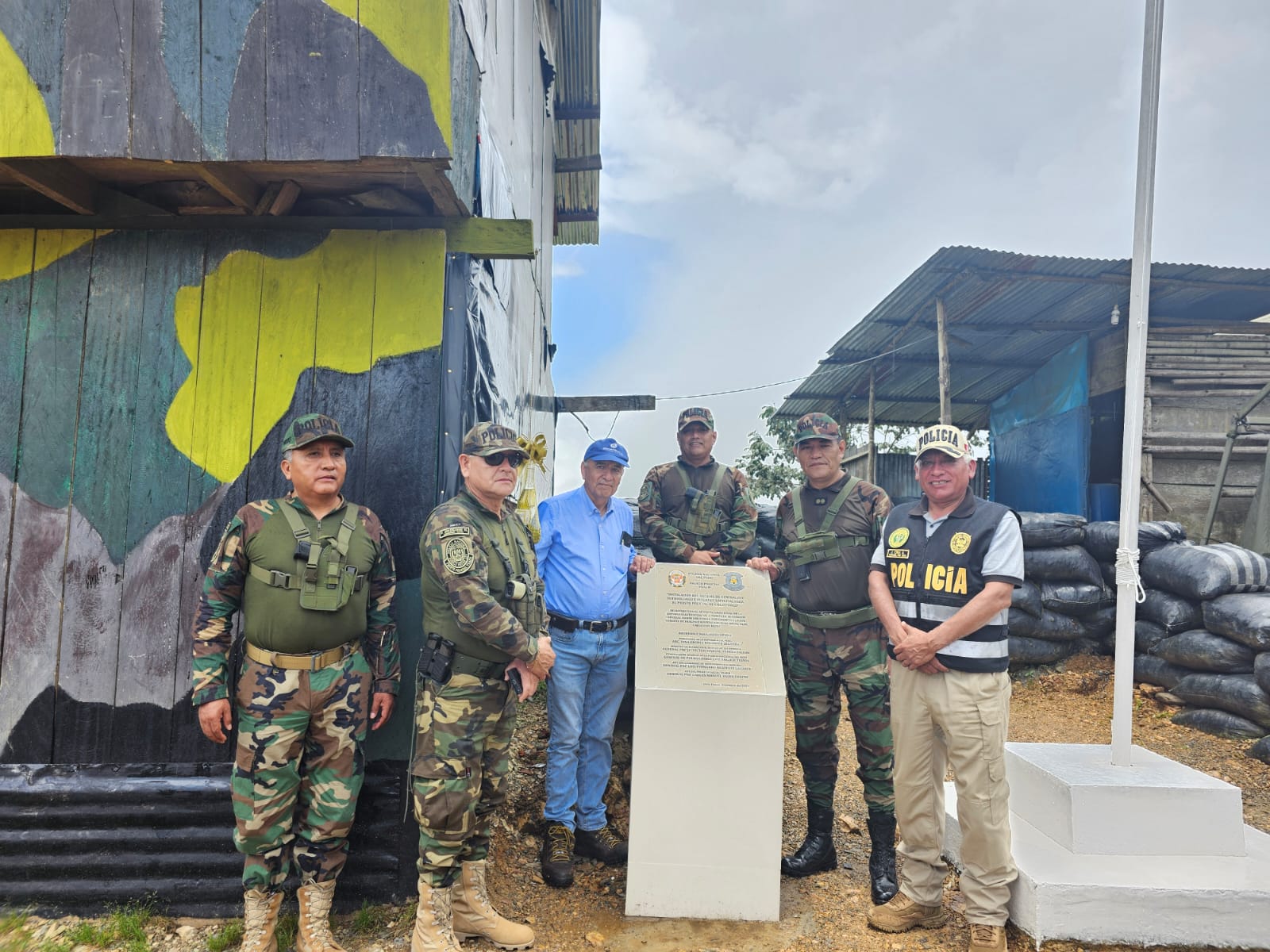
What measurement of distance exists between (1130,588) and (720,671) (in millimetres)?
1772

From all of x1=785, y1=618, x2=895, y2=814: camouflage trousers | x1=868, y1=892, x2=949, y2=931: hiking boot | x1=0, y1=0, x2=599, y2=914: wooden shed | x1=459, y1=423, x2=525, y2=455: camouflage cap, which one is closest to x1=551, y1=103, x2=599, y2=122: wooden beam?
x1=0, y1=0, x2=599, y2=914: wooden shed

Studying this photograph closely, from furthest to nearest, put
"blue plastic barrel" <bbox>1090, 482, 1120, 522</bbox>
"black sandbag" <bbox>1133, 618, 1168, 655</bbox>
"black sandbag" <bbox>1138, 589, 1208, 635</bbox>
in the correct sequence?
"blue plastic barrel" <bbox>1090, 482, 1120, 522</bbox> < "black sandbag" <bbox>1133, 618, 1168, 655</bbox> < "black sandbag" <bbox>1138, 589, 1208, 635</bbox>

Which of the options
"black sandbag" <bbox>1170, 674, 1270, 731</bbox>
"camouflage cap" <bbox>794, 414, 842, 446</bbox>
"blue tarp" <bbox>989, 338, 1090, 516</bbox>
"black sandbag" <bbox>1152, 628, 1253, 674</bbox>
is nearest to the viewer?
"camouflage cap" <bbox>794, 414, 842, 446</bbox>

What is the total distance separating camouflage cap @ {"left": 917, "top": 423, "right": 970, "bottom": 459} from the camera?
306cm

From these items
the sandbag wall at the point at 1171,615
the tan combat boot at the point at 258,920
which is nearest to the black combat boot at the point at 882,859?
the tan combat boot at the point at 258,920

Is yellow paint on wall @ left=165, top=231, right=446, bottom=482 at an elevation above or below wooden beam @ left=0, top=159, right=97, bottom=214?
below

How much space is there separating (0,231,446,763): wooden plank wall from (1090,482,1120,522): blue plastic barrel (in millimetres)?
9948

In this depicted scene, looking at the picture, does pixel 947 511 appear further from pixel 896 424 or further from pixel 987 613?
pixel 896 424

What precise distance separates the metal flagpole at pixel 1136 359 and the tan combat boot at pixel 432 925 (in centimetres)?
293

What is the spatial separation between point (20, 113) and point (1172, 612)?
8.30 metres

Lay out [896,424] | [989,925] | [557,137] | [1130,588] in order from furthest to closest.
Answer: [896,424], [557,137], [1130,588], [989,925]

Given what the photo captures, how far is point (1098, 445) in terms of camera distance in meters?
10.6

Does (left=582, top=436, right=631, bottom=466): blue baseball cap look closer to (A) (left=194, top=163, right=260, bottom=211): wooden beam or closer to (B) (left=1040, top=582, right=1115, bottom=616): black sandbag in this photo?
(A) (left=194, top=163, right=260, bottom=211): wooden beam

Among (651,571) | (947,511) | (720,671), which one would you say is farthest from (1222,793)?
(651,571)
